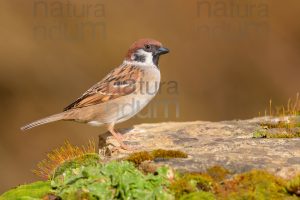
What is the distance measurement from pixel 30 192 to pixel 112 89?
3.04 meters

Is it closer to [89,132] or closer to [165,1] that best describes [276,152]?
[89,132]

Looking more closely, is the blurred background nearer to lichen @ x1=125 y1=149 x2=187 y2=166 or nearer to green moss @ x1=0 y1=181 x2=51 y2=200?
lichen @ x1=125 y1=149 x2=187 y2=166

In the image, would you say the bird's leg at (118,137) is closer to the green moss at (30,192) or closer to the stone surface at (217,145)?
the stone surface at (217,145)

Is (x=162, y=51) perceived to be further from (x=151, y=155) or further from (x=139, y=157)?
(x=139, y=157)

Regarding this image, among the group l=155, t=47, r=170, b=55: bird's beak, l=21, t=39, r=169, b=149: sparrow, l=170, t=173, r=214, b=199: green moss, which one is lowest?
l=170, t=173, r=214, b=199: green moss

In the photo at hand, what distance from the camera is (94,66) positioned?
17672 mm

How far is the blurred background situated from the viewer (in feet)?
56.4

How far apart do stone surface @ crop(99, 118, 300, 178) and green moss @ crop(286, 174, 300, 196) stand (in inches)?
11.7

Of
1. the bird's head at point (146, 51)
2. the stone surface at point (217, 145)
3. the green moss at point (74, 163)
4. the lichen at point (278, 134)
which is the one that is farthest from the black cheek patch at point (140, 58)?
the green moss at point (74, 163)

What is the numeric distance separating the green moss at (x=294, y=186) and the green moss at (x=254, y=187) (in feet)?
0.18

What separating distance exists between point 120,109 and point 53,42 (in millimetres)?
8063

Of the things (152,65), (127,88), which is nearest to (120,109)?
(127,88)

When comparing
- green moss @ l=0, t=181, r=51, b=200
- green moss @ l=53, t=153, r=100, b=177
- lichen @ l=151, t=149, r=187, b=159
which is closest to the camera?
green moss @ l=0, t=181, r=51, b=200

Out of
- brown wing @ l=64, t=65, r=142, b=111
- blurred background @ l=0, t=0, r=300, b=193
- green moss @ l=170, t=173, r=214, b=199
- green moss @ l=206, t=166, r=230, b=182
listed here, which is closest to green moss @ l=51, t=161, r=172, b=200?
green moss @ l=170, t=173, r=214, b=199
